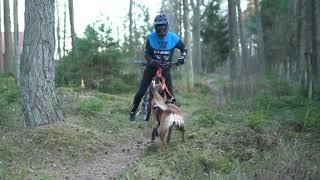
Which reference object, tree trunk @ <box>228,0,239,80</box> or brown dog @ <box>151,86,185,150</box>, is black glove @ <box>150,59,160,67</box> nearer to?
brown dog @ <box>151,86,185,150</box>

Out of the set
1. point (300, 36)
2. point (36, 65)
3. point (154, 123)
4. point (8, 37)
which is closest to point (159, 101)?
point (154, 123)

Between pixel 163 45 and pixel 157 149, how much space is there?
2101 millimetres

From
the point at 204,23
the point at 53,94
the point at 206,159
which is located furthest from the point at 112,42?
the point at 204,23

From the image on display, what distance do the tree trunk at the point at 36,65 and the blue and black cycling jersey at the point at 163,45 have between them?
192 centimetres

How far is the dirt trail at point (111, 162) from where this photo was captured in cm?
679

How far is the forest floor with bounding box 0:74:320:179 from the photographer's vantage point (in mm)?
6266

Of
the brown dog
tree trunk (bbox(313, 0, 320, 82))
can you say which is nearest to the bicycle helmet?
the brown dog

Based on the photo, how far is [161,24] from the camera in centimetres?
847

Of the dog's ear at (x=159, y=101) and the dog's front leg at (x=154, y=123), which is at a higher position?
the dog's ear at (x=159, y=101)

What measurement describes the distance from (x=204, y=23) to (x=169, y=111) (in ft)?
128

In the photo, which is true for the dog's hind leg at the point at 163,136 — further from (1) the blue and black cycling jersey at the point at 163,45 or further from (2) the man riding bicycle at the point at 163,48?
(1) the blue and black cycling jersey at the point at 163,45

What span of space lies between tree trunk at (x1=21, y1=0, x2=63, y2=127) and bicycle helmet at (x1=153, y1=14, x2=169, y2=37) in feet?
6.47

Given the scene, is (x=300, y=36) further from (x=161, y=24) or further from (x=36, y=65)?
(x=36, y=65)

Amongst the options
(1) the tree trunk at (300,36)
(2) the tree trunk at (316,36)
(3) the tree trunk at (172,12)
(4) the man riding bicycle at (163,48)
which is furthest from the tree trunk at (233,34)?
(4) the man riding bicycle at (163,48)
